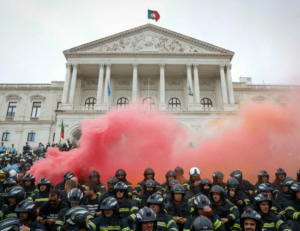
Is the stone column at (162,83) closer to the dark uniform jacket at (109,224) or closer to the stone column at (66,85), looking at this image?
the stone column at (66,85)

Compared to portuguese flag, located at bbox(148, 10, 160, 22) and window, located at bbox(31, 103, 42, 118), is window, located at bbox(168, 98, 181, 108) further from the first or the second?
window, located at bbox(31, 103, 42, 118)

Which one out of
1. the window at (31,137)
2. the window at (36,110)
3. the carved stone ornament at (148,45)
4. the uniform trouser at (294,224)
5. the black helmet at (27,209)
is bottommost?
the uniform trouser at (294,224)

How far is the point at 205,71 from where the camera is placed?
36031 millimetres

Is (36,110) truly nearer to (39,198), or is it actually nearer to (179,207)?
(39,198)

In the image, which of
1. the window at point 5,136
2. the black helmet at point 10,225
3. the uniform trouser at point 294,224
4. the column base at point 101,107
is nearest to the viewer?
the black helmet at point 10,225

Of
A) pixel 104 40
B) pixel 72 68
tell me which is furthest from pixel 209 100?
pixel 72 68

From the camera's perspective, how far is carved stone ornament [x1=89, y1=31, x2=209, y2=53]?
113ft

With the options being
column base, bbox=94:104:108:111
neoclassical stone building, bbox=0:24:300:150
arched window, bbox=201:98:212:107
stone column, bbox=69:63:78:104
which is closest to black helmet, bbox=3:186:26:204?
neoclassical stone building, bbox=0:24:300:150

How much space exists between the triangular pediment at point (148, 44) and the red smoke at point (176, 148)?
2208 cm

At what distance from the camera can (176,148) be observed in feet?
45.2

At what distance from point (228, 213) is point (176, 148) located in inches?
337

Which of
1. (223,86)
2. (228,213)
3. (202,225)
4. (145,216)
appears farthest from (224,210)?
(223,86)

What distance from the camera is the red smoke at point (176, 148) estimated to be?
11938 mm

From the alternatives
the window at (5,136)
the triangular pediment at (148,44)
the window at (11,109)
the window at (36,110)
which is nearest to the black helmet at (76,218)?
the triangular pediment at (148,44)
